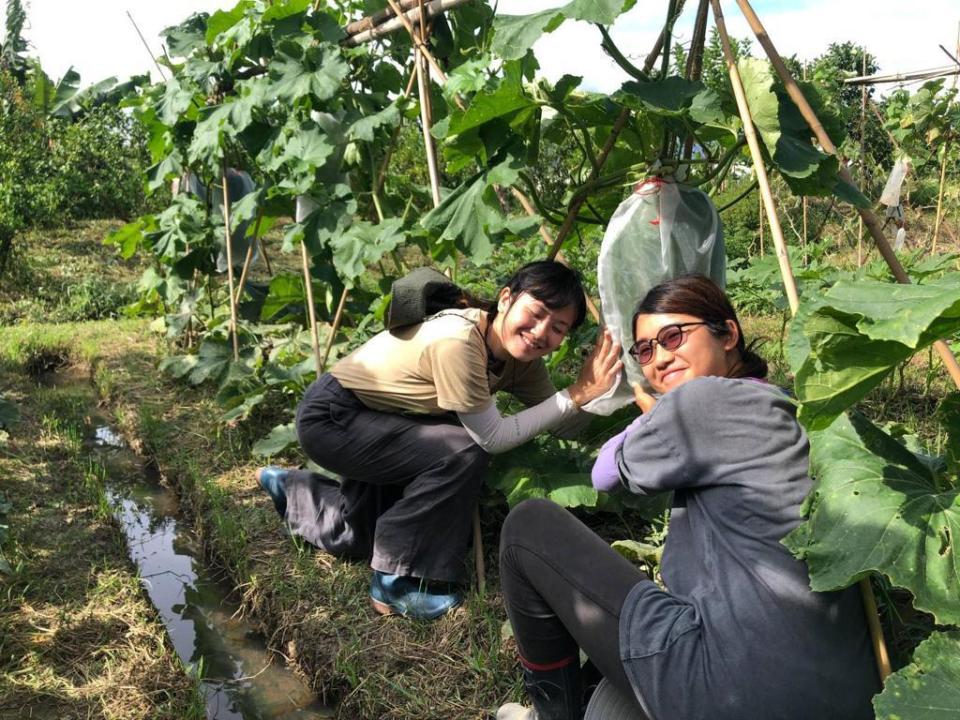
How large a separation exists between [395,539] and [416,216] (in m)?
1.91

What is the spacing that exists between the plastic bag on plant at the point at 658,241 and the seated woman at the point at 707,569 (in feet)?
1.45

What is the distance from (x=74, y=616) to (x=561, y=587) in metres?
1.83

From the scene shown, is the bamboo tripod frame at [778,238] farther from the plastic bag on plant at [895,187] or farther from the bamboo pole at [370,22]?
the plastic bag on plant at [895,187]

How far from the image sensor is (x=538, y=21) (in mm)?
2186

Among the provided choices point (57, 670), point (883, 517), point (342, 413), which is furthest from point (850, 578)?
point (57, 670)

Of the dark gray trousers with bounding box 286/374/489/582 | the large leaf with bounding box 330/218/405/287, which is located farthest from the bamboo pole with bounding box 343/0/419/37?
the dark gray trousers with bounding box 286/374/489/582

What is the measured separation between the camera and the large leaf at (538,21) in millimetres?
2021

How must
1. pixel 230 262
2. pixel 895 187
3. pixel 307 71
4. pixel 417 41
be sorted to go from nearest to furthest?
pixel 417 41, pixel 307 71, pixel 895 187, pixel 230 262

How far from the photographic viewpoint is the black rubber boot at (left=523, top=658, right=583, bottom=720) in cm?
221

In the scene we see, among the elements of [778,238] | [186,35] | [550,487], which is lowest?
Result: [550,487]

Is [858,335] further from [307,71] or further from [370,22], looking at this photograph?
[307,71]

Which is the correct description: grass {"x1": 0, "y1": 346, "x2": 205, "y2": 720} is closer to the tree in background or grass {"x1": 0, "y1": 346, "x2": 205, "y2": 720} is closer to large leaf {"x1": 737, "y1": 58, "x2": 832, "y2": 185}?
large leaf {"x1": 737, "y1": 58, "x2": 832, "y2": 185}

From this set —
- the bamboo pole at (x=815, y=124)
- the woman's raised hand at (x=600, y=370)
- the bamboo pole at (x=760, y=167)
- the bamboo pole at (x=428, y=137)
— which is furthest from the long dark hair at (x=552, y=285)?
the bamboo pole at (x=815, y=124)

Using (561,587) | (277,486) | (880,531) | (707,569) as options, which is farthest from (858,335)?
(277,486)
